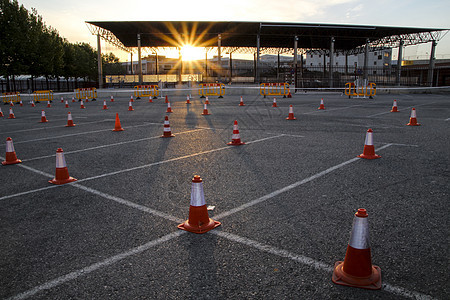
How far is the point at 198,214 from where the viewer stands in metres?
4.23

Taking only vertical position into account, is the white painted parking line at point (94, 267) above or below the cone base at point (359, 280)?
below

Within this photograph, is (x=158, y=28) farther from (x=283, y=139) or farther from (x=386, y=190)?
(x=386, y=190)

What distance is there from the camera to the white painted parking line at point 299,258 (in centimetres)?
297

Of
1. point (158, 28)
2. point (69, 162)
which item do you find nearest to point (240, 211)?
point (69, 162)

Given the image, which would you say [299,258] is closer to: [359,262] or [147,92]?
[359,262]

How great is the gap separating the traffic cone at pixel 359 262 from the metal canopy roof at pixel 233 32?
48920 millimetres

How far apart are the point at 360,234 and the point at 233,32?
172 ft

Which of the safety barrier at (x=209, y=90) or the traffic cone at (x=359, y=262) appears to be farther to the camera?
the safety barrier at (x=209, y=90)

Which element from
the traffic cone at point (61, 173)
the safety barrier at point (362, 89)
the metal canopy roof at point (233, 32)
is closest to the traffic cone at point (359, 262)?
the traffic cone at point (61, 173)

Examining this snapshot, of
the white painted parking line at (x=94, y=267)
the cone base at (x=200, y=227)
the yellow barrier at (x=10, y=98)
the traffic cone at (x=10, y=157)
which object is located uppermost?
the yellow barrier at (x=10, y=98)

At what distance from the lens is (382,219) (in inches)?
177

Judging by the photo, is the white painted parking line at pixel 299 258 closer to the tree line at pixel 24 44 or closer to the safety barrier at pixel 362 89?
the safety barrier at pixel 362 89

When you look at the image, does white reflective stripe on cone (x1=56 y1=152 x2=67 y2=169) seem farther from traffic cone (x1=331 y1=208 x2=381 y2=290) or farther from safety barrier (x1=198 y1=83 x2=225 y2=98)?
safety barrier (x1=198 y1=83 x2=225 y2=98)

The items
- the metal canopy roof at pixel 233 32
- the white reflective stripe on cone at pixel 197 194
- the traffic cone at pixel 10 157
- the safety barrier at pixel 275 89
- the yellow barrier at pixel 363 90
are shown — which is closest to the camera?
the white reflective stripe on cone at pixel 197 194
